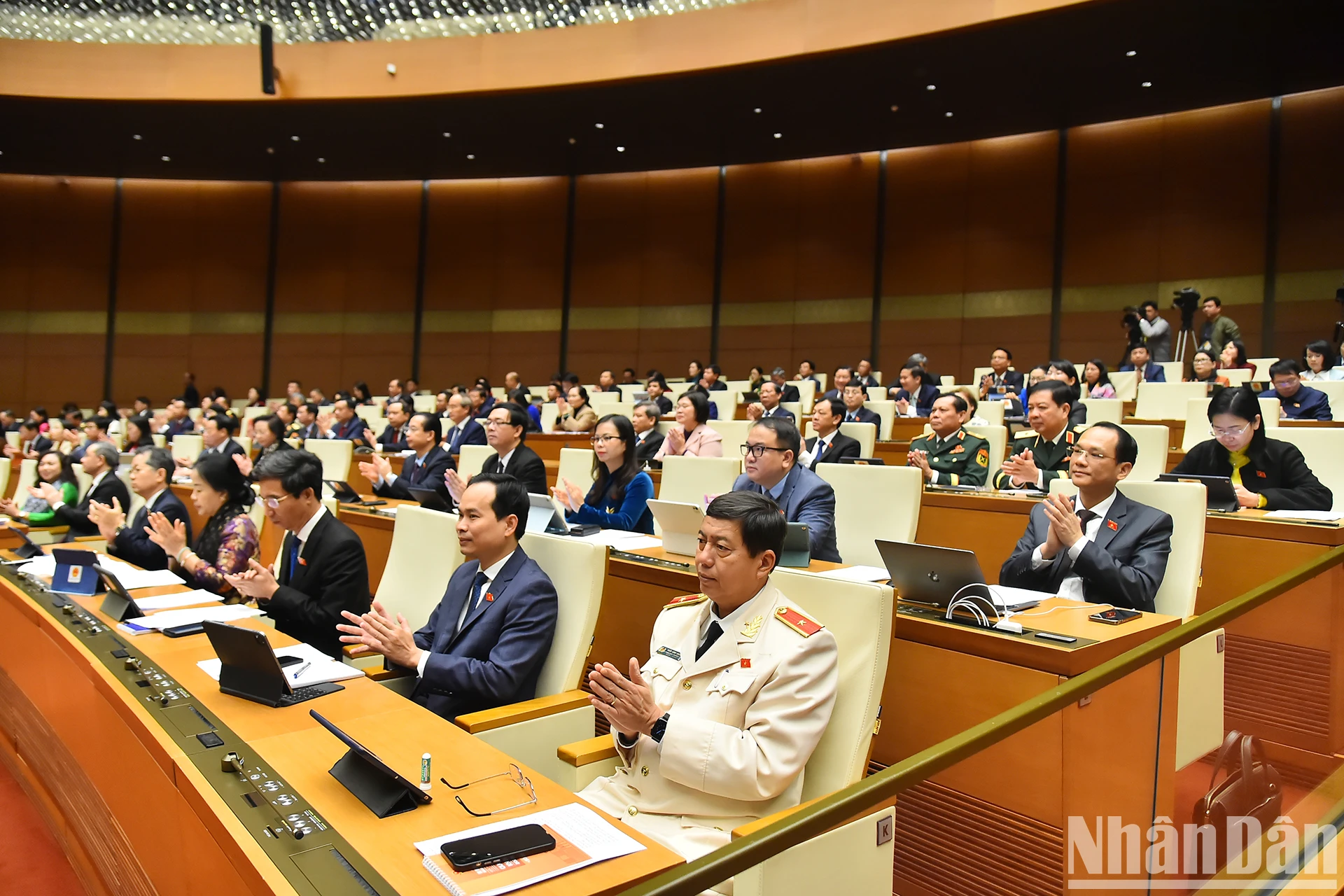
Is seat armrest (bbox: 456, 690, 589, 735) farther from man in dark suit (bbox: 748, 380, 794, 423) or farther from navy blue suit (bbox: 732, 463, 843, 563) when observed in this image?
man in dark suit (bbox: 748, 380, 794, 423)

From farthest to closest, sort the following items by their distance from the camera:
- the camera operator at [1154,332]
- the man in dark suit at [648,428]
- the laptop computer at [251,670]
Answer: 1. the camera operator at [1154,332]
2. the man in dark suit at [648,428]
3. the laptop computer at [251,670]

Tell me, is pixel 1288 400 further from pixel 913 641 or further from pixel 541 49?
pixel 541 49

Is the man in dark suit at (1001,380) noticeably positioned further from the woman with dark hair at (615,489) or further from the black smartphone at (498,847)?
the black smartphone at (498,847)

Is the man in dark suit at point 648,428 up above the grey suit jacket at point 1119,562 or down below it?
above

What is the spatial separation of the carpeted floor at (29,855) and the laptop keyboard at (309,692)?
1.01 meters

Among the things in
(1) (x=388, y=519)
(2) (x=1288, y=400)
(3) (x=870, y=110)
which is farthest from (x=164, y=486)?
(3) (x=870, y=110)

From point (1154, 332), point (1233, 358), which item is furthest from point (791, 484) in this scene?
point (1154, 332)

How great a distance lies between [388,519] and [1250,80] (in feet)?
31.1

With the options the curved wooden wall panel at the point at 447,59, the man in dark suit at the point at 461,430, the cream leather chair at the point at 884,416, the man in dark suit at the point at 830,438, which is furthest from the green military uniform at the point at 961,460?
the curved wooden wall panel at the point at 447,59

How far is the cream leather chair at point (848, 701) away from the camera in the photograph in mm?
1684

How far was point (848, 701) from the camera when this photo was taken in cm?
174

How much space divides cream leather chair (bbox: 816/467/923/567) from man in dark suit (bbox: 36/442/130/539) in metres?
3.52

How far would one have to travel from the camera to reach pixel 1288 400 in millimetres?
5621

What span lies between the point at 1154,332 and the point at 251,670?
356 inches
